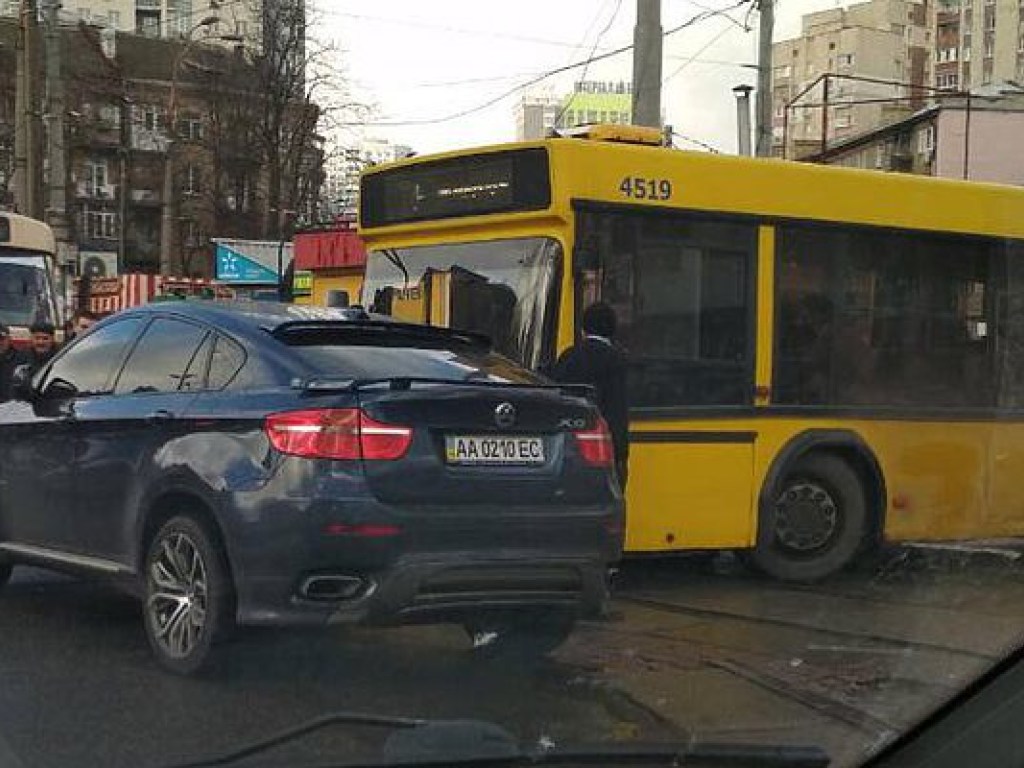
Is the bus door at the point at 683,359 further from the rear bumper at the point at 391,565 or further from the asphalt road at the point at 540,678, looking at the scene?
the rear bumper at the point at 391,565

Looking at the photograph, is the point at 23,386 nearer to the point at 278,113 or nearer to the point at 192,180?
the point at 278,113

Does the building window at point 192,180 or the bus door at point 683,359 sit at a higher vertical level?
the building window at point 192,180

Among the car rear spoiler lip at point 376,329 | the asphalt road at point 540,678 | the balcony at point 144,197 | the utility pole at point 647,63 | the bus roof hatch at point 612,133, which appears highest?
the balcony at point 144,197

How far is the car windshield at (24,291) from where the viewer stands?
16.2 metres

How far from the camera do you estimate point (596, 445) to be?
544 centimetres

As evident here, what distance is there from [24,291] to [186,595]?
12324 millimetres

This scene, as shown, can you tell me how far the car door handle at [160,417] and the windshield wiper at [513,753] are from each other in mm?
2246

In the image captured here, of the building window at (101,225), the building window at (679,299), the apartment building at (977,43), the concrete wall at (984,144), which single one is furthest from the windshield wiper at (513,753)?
the building window at (101,225)

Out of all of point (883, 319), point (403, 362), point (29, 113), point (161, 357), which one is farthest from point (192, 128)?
point (403, 362)

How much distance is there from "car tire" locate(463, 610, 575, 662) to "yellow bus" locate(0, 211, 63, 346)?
11.7 metres

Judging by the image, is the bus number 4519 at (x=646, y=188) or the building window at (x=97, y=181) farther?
the building window at (x=97, y=181)

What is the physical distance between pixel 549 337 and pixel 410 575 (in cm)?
284

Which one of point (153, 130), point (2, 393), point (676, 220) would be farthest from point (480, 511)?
point (153, 130)

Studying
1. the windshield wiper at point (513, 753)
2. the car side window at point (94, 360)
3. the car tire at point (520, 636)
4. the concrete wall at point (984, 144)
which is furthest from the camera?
the concrete wall at point (984, 144)
